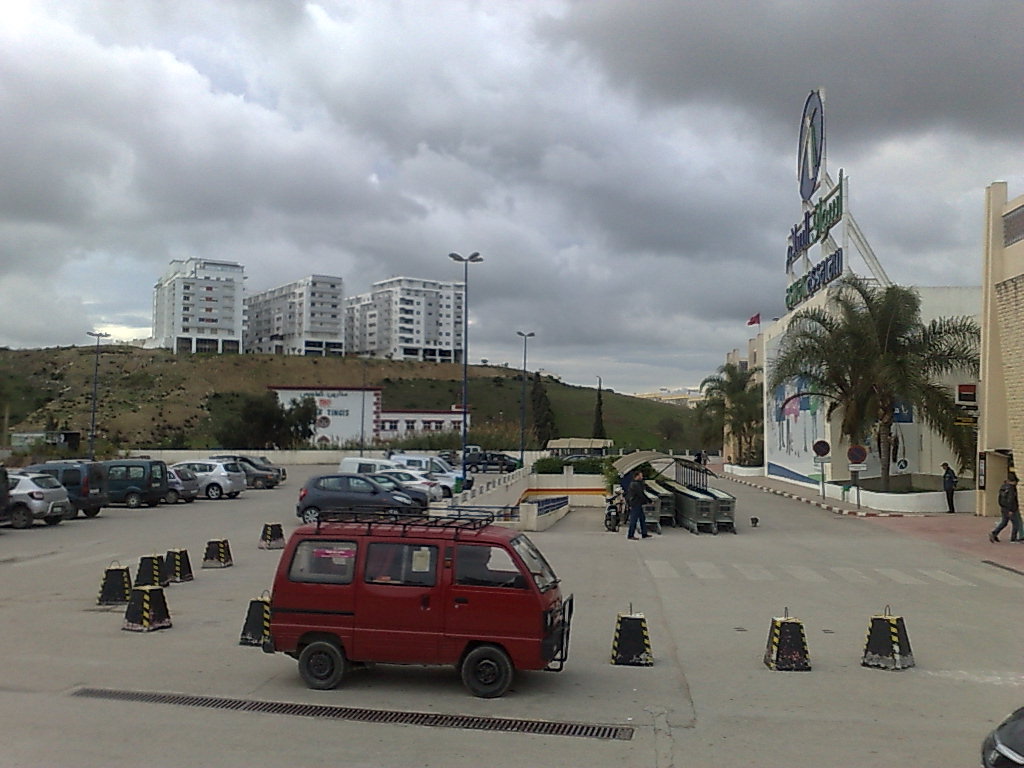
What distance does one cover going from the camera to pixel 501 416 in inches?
4660

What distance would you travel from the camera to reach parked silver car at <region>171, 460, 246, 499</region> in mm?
37219

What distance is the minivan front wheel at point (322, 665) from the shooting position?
8.85 metres

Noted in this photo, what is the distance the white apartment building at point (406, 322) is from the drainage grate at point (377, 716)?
16214cm

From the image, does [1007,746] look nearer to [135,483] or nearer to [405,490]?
[405,490]

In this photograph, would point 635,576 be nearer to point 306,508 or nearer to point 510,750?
point 510,750

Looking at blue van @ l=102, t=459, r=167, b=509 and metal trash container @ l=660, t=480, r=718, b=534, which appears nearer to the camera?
metal trash container @ l=660, t=480, r=718, b=534

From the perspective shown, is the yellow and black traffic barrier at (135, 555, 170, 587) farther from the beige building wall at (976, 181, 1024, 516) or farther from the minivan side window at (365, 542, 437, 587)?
the beige building wall at (976, 181, 1024, 516)

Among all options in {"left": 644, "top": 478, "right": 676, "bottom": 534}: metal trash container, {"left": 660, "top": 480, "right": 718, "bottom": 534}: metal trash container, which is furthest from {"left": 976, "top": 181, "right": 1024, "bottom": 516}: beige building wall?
{"left": 644, "top": 478, "right": 676, "bottom": 534}: metal trash container

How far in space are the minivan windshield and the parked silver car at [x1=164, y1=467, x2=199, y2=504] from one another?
27.3 m

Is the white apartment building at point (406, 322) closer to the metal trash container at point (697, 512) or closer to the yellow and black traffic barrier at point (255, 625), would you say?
the metal trash container at point (697, 512)

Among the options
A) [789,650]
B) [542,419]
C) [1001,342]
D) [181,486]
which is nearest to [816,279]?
[1001,342]

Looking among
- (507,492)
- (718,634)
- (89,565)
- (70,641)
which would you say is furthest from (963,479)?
(70,641)

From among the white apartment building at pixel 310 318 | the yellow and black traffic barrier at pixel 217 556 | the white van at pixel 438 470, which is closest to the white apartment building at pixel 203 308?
the white apartment building at pixel 310 318

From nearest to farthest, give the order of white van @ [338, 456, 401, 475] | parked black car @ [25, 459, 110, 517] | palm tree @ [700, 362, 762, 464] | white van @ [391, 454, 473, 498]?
parked black car @ [25, 459, 110, 517] < white van @ [338, 456, 401, 475] < white van @ [391, 454, 473, 498] < palm tree @ [700, 362, 762, 464]
